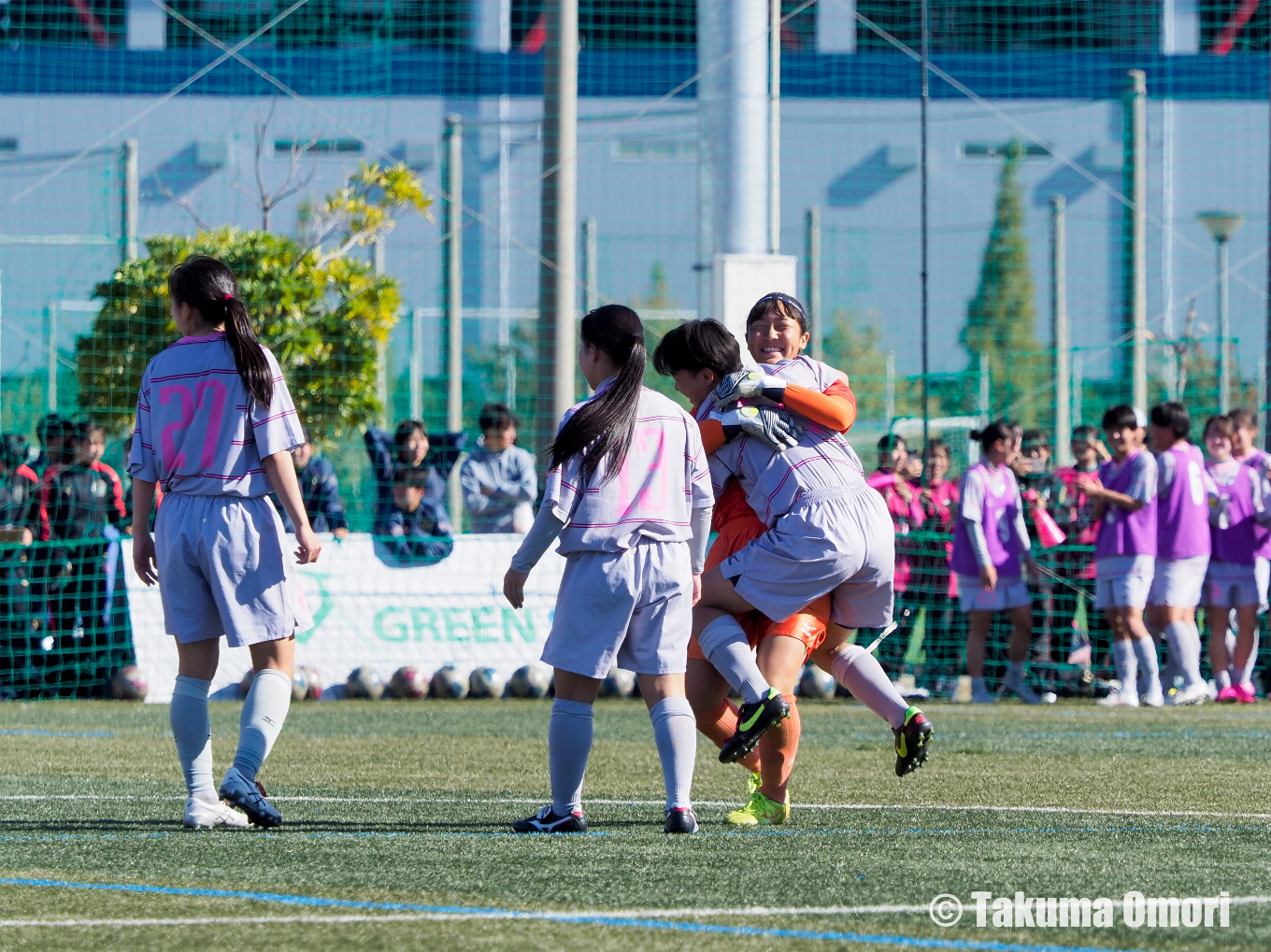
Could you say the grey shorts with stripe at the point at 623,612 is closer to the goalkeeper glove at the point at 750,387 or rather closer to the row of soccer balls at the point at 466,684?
the goalkeeper glove at the point at 750,387

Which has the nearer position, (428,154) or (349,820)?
(349,820)

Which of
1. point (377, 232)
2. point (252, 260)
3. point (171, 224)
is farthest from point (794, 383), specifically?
point (171, 224)

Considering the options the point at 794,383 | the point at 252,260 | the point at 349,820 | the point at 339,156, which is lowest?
the point at 349,820

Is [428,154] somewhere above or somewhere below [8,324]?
above

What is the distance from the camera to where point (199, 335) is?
5750 millimetres

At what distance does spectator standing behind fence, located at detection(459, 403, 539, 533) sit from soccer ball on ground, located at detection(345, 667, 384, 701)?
1.48 meters

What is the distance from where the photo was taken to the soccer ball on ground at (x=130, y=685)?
1215 centimetres

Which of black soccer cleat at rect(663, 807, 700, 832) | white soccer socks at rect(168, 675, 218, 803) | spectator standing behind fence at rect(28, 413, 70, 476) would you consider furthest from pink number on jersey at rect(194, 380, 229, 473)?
spectator standing behind fence at rect(28, 413, 70, 476)

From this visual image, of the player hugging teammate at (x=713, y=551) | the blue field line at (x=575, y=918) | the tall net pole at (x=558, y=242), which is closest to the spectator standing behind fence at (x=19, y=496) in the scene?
the tall net pole at (x=558, y=242)

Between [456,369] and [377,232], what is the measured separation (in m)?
1.79

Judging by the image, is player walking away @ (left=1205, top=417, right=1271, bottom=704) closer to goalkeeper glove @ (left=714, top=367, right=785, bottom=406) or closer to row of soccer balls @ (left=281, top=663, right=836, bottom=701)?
row of soccer balls @ (left=281, top=663, right=836, bottom=701)

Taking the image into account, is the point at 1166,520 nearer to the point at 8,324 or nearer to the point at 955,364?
the point at 8,324

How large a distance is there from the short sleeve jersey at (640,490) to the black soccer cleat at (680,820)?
0.78 m

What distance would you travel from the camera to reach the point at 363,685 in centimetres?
1245
